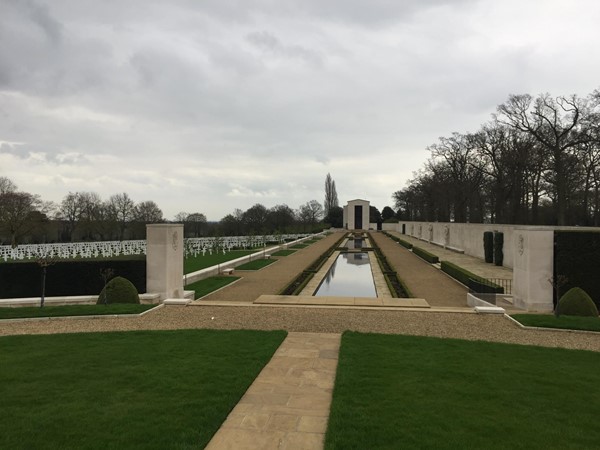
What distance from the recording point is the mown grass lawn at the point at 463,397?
3.90m

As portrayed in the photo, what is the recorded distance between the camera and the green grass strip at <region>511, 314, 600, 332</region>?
8672 mm

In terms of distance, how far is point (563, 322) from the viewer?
8969mm

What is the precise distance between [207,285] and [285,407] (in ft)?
38.9

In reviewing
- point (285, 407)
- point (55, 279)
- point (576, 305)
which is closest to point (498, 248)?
point (576, 305)

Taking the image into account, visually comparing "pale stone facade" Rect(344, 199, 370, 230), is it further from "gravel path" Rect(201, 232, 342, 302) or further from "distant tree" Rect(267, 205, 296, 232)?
"gravel path" Rect(201, 232, 342, 302)

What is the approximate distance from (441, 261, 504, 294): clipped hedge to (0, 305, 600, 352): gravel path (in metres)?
3.34

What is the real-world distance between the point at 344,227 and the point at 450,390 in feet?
267

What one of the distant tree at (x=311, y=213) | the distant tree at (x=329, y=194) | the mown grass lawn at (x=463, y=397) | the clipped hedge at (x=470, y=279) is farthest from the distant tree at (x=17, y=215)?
the distant tree at (x=329, y=194)

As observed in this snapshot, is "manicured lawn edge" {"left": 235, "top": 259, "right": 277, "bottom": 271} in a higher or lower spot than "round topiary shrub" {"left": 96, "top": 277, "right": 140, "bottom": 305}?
lower

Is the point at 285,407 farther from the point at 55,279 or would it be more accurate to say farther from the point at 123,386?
the point at 55,279

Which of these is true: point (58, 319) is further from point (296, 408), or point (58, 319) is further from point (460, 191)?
point (460, 191)

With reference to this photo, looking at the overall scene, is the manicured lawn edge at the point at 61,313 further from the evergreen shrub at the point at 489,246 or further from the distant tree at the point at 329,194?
the distant tree at the point at 329,194

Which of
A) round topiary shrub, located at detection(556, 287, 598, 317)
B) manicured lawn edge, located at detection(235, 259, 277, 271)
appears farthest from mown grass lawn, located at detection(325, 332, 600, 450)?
manicured lawn edge, located at detection(235, 259, 277, 271)

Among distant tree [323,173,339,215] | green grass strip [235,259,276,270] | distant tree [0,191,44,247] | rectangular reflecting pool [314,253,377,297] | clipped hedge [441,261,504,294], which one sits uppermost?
distant tree [323,173,339,215]
